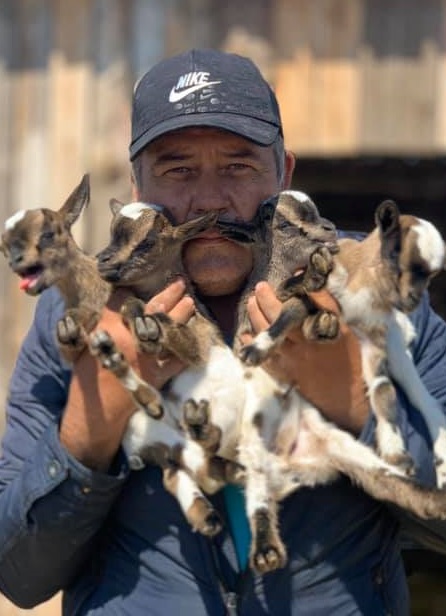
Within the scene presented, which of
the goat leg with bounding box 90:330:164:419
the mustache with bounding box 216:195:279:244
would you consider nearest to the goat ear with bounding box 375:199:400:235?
the mustache with bounding box 216:195:279:244

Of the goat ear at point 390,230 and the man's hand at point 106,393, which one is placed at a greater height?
the goat ear at point 390,230

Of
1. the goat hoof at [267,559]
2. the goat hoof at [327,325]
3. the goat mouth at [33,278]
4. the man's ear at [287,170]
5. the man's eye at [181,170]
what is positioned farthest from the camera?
the man's ear at [287,170]

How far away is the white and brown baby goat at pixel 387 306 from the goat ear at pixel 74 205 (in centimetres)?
48

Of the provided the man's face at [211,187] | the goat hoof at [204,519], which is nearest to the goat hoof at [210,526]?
the goat hoof at [204,519]

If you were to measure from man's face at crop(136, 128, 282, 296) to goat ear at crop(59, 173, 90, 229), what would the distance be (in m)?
0.14

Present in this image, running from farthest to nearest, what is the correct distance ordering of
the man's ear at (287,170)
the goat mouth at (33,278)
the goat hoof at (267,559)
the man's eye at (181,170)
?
the man's ear at (287,170), the man's eye at (181,170), the goat mouth at (33,278), the goat hoof at (267,559)

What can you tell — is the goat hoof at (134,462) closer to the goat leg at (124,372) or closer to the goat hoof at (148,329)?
the goat leg at (124,372)

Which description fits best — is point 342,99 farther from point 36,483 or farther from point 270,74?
point 36,483

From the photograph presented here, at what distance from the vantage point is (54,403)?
145 inches

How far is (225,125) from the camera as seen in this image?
Result: 11.9ft

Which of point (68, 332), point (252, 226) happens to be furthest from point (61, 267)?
point (252, 226)

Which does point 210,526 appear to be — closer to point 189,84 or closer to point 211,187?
point 211,187

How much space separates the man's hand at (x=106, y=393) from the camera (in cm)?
348

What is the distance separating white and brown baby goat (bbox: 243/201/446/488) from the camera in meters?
3.40
